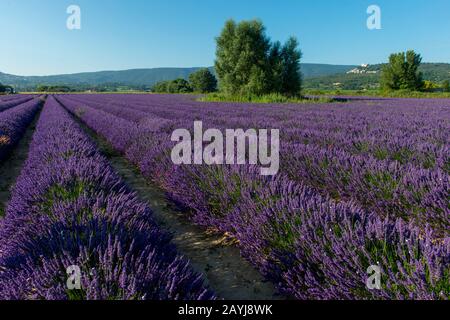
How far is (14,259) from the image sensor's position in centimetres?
161

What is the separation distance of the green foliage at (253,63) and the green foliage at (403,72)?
73.0 ft

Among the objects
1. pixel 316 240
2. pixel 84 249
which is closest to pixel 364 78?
pixel 316 240

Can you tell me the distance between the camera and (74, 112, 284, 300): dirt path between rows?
2082 mm

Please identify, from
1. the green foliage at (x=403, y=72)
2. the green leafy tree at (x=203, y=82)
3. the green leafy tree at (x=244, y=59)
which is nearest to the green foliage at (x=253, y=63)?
the green leafy tree at (x=244, y=59)

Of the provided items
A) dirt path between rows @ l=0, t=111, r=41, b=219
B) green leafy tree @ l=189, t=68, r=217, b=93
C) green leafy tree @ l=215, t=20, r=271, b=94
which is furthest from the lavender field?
green leafy tree @ l=189, t=68, r=217, b=93

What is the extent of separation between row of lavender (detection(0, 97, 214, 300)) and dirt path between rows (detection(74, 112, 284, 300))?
37 cm

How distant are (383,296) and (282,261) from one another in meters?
0.66

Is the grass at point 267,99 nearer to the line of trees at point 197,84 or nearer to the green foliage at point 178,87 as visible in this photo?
the line of trees at point 197,84

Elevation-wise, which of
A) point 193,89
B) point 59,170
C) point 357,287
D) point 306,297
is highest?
point 193,89

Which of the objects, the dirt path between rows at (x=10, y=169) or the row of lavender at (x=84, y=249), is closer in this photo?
the row of lavender at (x=84, y=249)

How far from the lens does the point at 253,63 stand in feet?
87.7

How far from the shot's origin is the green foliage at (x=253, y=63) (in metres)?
26.2
